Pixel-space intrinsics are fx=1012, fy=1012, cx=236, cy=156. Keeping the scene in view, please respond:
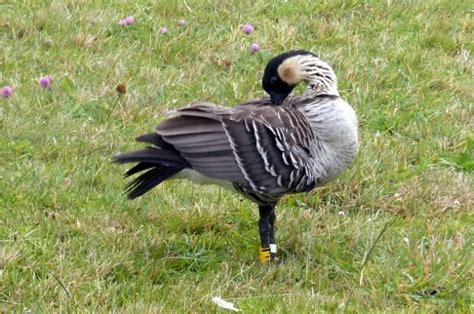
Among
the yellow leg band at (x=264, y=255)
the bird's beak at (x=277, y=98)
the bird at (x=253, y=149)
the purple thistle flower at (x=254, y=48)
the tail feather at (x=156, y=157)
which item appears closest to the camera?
the tail feather at (x=156, y=157)

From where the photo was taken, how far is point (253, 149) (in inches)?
220

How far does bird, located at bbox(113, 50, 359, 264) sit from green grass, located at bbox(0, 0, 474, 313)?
0.45 m

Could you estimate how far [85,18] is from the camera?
9.30m

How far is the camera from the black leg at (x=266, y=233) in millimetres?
5879

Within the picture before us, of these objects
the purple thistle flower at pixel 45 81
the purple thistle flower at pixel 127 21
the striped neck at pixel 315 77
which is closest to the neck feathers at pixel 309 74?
the striped neck at pixel 315 77

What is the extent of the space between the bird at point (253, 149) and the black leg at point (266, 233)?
5 cm

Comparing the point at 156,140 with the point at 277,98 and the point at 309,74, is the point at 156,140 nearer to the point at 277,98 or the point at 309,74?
the point at 277,98

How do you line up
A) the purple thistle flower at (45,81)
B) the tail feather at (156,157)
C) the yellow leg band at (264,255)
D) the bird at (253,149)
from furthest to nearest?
the purple thistle flower at (45,81), the yellow leg band at (264,255), the bird at (253,149), the tail feather at (156,157)

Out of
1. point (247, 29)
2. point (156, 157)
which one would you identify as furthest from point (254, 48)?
point (156, 157)

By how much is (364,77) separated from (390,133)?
0.93m

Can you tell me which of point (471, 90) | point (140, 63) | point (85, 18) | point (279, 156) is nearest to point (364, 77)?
point (471, 90)

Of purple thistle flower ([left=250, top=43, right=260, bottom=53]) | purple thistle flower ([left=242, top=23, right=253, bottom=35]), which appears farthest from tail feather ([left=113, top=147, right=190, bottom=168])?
purple thistle flower ([left=242, top=23, right=253, bottom=35])

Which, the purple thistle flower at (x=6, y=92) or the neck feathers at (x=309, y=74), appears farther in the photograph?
the purple thistle flower at (x=6, y=92)

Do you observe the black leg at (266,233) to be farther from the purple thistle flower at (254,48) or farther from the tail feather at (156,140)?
the purple thistle flower at (254,48)
